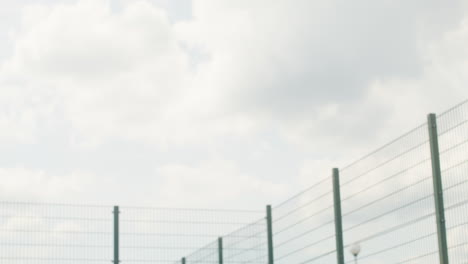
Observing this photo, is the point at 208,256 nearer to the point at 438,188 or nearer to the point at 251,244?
the point at 251,244

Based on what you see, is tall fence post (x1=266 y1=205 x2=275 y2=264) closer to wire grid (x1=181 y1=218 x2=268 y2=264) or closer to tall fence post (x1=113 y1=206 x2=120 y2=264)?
wire grid (x1=181 y1=218 x2=268 y2=264)

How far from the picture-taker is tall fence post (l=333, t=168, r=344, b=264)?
587 inches

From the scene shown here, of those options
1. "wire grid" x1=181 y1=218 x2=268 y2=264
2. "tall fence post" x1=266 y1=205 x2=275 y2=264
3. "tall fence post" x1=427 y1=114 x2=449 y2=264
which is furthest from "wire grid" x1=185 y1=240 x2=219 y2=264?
"tall fence post" x1=427 y1=114 x2=449 y2=264

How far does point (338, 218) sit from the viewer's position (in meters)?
15.0

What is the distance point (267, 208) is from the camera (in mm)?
18500

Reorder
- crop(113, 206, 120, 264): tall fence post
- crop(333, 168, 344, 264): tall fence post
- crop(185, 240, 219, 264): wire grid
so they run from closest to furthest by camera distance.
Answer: crop(333, 168, 344, 264): tall fence post < crop(113, 206, 120, 264): tall fence post < crop(185, 240, 219, 264): wire grid

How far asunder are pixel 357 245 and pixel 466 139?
3507 mm

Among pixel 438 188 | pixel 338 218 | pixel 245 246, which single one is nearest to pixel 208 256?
pixel 245 246

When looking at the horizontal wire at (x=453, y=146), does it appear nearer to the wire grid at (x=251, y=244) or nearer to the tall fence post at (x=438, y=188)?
the tall fence post at (x=438, y=188)

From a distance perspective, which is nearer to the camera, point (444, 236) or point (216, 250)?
point (444, 236)

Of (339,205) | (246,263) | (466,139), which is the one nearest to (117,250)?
(246,263)

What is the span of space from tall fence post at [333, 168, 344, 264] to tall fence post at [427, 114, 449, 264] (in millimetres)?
2944

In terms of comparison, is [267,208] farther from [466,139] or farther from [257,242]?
[466,139]

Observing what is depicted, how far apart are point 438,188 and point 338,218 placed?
3086 mm
